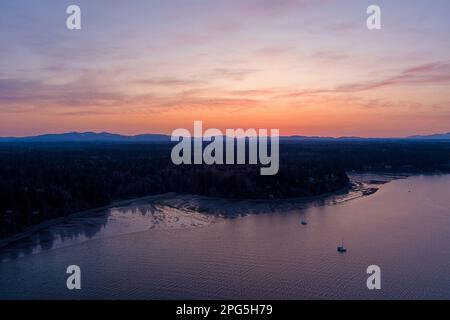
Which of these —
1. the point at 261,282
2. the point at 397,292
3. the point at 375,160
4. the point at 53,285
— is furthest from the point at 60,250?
the point at 375,160

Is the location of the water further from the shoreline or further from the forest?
the forest

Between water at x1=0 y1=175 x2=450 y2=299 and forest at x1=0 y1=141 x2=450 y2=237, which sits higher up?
forest at x1=0 y1=141 x2=450 y2=237

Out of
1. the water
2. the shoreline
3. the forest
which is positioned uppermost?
the forest

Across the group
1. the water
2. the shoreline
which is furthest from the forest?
the water

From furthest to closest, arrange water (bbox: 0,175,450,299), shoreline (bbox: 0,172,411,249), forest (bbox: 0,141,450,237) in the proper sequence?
forest (bbox: 0,141,450,237) < shoreline (bbox: 0,172,411,249) < water (bbox: 0,175,450,299)

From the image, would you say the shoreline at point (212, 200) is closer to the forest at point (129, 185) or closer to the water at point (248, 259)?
the forest at point (129, 185)

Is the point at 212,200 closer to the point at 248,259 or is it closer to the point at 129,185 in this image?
the point at 129,185
